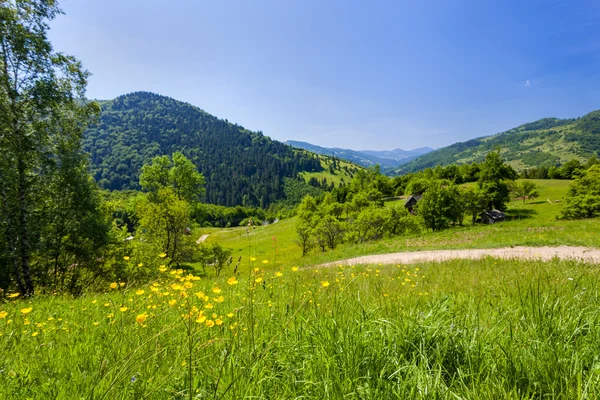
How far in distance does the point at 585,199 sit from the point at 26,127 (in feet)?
222

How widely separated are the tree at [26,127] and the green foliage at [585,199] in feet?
210

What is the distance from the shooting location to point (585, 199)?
42.0m

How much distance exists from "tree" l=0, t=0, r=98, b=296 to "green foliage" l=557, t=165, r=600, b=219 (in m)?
64.1

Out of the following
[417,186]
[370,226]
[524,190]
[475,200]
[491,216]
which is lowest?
[491,216]

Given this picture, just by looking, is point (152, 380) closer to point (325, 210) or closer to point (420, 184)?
point (325, 210)

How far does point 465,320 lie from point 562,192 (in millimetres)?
105578

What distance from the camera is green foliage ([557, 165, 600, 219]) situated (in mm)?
41500

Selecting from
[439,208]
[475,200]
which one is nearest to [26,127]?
[439,208]

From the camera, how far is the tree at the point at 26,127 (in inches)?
491

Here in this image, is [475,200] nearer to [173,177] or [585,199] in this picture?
[585,199]

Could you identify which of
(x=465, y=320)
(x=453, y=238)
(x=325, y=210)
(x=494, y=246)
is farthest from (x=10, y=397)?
(x=325, y=210)

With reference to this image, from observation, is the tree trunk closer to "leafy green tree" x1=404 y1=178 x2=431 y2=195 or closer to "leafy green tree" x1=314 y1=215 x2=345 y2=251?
"leafy green tree" x1=314 y1=215 x2=345 y2=251

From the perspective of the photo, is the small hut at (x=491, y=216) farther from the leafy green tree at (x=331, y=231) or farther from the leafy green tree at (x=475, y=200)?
the leafy green tree at (x=331, y=231)

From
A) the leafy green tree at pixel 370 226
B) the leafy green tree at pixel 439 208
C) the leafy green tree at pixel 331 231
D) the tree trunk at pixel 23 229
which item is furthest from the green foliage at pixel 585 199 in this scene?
the tree trunk at pixel 23 229
